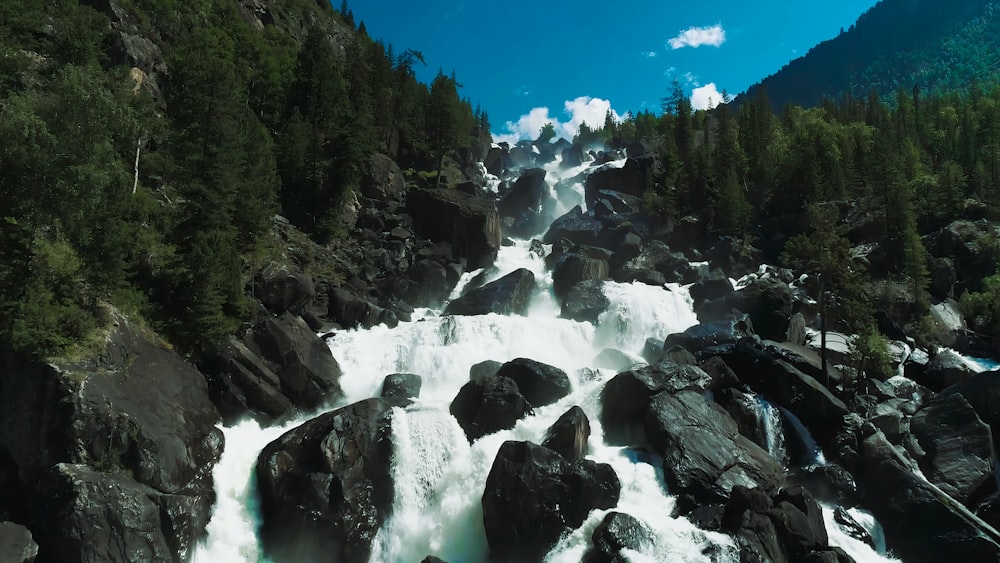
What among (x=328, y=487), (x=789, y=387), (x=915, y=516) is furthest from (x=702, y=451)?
Result: (x=328, y=487)

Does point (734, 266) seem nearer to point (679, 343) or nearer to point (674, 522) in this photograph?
point (679, 343)

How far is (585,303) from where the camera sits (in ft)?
141

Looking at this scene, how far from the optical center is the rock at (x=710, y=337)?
112ft

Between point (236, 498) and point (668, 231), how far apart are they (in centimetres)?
5658

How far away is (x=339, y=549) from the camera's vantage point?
21062 mm

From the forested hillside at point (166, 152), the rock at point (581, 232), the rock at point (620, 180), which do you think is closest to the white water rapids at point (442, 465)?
the forested hillside at point (166, 152)

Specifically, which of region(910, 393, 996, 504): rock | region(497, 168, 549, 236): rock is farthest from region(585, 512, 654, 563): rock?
region(497, 168, 549, 236): rock

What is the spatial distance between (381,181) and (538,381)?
3482 cm

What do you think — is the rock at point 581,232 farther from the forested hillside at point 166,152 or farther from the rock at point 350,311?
the rock at point 350,311

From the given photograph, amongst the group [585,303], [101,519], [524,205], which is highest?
[524,205]

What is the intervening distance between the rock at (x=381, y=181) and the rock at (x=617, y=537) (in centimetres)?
4307

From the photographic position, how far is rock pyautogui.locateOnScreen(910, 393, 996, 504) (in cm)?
2470

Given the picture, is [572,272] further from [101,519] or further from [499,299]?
[101,519]

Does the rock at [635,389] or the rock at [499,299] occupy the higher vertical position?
the rock at [499,299]
